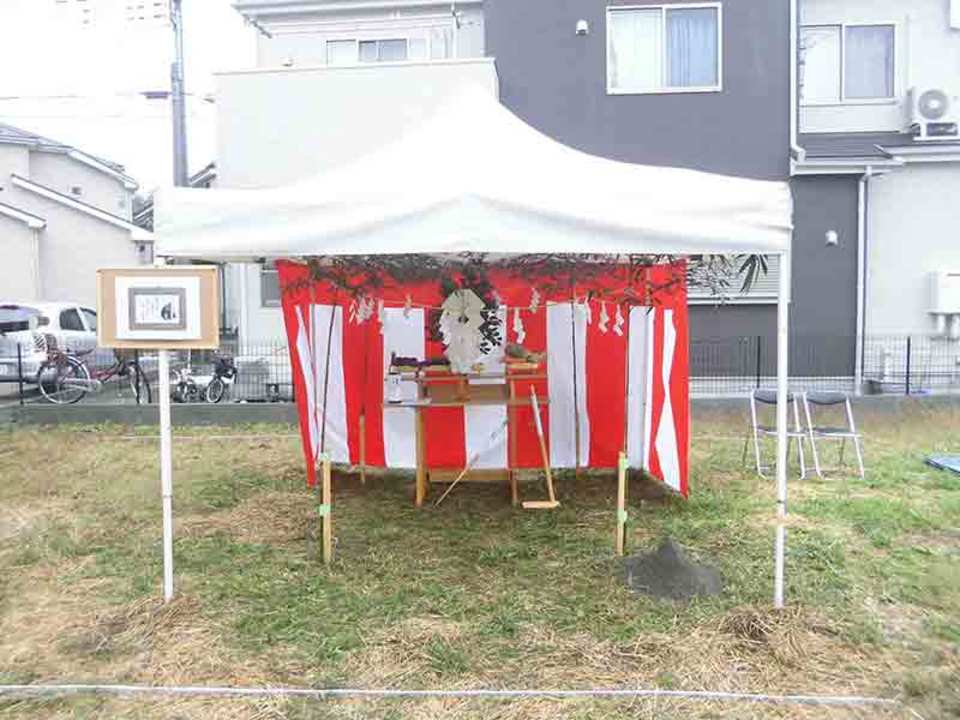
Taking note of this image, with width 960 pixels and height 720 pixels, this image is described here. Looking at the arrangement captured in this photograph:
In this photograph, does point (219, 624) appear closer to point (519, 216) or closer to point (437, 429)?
point (519, 216)

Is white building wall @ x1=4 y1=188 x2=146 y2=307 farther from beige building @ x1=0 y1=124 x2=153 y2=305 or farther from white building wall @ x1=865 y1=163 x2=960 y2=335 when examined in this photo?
white building wall @ x1=865 y1=163 x2=960 y2=335

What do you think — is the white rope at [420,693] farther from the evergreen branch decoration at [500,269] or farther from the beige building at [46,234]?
the beige building at [46,234]

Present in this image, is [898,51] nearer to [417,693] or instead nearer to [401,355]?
[401,355]

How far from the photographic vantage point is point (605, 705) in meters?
2.85

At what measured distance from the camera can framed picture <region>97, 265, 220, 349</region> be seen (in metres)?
3.64

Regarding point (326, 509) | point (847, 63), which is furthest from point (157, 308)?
point (847, 63)

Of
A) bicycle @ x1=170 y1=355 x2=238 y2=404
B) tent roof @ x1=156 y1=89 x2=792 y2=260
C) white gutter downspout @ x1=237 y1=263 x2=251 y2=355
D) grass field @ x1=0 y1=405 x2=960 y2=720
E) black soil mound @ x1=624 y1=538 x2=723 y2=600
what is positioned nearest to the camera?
grass field @ x1=0 y1=405 x2=960 y2=720

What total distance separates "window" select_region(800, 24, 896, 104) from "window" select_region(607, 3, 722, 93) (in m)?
1.93

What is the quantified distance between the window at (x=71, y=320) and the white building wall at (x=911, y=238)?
1195cm

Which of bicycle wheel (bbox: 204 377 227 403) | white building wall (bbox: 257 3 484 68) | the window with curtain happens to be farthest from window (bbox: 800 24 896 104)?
bicycle wheel (bbox: 204 377 227 403)

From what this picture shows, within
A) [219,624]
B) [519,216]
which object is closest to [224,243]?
[519,216]

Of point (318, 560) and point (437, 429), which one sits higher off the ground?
point (437, 429)

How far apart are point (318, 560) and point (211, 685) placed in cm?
138

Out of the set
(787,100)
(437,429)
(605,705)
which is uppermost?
(787,100)
